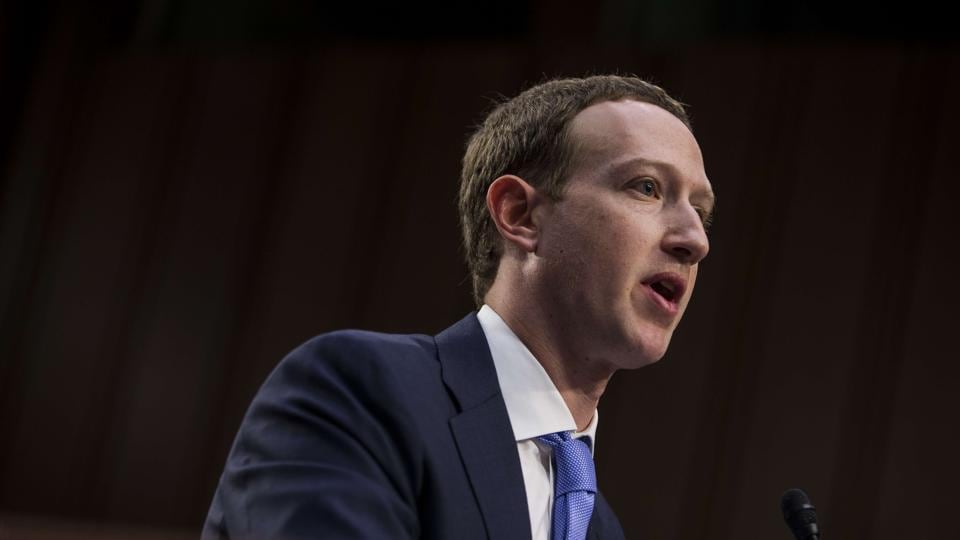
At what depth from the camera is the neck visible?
1.53m

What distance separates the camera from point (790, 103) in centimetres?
361

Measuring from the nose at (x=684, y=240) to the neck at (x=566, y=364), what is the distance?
17 centimetres

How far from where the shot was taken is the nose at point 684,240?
152cm

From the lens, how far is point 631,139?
1.60 metres

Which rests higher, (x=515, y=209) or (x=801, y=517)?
(x=515, y=209)

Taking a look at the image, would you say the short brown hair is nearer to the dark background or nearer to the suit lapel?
the suit lapel

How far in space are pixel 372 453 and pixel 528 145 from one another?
62 cm

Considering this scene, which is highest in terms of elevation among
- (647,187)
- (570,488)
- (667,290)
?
(647,187)

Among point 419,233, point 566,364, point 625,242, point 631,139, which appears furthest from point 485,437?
point 419,233

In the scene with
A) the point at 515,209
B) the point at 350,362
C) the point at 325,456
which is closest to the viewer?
the point at 325,456

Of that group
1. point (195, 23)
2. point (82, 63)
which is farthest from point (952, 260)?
point (82, 63)

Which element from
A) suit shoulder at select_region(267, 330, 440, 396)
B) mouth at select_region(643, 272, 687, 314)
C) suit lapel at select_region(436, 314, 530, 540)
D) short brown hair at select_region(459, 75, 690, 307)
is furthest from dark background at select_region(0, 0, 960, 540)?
suit shoulder at select_region(267, 330, 440, 396)

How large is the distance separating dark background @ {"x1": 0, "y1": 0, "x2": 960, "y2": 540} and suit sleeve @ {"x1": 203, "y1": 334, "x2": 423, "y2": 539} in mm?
2300

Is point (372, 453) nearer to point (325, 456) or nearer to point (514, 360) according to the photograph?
point (325, 456)
